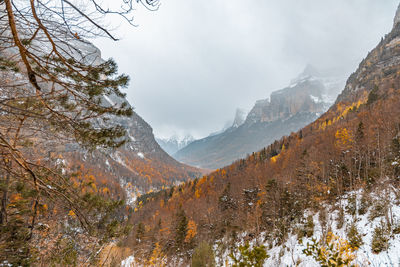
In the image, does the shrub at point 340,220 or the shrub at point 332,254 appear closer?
the shrub at point 332,254

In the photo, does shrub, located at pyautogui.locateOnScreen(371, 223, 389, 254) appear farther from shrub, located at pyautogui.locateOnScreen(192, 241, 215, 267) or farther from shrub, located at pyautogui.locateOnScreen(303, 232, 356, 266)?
shrub, located at pyautogui.locateOnScreen(192, 241, 215, 267)

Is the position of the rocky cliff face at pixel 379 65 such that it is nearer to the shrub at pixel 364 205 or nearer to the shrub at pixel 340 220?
the shrub at pixel 364 205

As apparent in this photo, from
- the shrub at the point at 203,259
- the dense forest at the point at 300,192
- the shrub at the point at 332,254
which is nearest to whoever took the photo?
the shrub at the point at 332,254

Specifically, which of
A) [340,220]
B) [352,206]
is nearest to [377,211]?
[340,220]

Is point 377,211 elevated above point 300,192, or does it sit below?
below

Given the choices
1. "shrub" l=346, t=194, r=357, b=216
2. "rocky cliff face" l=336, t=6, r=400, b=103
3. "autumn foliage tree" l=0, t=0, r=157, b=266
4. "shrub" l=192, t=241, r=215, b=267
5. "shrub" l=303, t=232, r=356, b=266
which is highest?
"rocky cliff face" l=336, t=6, r=400, b=103

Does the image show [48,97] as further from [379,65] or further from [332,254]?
[379,65]

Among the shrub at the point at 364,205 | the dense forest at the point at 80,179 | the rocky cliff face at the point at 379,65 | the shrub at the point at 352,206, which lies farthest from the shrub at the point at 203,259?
the rocky cliff face at the point at 379,65

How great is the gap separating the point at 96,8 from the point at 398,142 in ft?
64.3

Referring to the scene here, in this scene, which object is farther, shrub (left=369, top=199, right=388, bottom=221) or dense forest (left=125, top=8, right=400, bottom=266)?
dense forest (left=125, top=8, right=400, bottom=266)

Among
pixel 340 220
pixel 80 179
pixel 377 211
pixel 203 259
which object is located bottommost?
pixel 340 220

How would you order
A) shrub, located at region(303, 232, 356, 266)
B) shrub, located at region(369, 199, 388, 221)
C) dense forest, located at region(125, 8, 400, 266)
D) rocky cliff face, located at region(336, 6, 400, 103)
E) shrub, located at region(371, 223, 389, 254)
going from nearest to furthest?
shrub, located at region(303, 232, 356, 266)
shrub, located at region(371, 223, 389, 254)
shrub, located at region(369, 199, 388, 221)
dense forest, located at region(125, 8, 400, 266)
rocky cliff face, located at region(336, 6, 400, 103)

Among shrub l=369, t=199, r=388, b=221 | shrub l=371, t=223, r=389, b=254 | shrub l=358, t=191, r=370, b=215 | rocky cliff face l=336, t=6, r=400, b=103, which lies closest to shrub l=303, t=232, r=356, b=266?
shrub l=371, t=223, r=389, b=254

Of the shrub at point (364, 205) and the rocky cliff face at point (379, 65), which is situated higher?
the rocky cliff face at point (379, 65)
